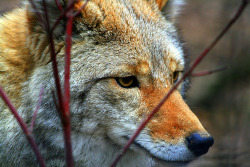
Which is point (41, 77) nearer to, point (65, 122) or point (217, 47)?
point (65, 122)

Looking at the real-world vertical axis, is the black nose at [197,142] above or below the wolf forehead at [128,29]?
below

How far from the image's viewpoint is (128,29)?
3430mm

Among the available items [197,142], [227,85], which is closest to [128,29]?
[197,142]

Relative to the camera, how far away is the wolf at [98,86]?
318 centimetres

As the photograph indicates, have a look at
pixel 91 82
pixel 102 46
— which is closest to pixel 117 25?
pixel 102 46

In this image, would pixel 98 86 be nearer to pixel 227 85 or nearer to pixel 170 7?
pixel 170 7

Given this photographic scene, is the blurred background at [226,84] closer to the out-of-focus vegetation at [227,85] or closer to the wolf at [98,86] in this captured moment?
the out-of-focus vegetation at [227,85]

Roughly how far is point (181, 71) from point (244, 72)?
6.72m

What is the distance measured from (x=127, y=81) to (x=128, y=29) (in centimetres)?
54

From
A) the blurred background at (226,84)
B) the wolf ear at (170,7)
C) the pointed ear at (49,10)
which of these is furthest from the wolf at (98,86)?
the blurred background at (226,84)

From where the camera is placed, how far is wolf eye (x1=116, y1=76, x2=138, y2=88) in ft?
10.8

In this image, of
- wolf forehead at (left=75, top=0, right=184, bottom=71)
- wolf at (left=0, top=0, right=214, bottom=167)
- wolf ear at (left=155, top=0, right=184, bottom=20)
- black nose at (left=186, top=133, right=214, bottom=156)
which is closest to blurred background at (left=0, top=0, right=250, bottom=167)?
wolf ear at (left=155, top=0, right=184, bottom=20)

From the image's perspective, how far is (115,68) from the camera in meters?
3.28

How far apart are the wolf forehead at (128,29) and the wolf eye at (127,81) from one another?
22cm
